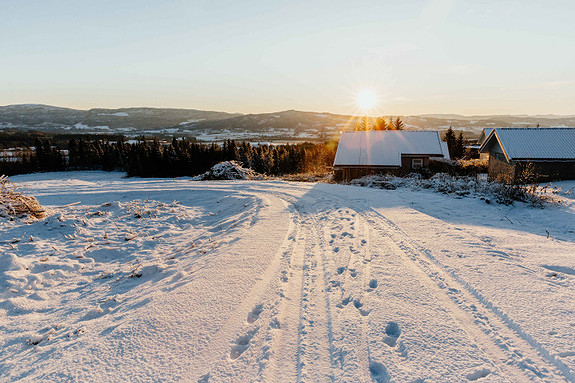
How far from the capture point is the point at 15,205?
8.16 m

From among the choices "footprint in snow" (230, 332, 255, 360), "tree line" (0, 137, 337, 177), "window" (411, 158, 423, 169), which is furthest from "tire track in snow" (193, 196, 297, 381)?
"tree line" (0, 137, 337, 177)

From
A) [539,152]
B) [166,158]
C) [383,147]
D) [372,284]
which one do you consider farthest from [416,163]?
[166,158]

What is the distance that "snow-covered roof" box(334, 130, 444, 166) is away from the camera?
2753 cm

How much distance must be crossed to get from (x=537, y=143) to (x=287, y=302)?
25918 millimetres

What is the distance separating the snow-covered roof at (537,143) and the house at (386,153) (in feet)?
19.9

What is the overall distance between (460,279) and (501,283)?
1.98 feet

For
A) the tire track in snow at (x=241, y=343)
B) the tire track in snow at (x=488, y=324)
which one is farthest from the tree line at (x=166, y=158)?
the tire track in snow at (x=241, y=343)

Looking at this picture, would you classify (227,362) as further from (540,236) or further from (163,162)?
(163,162)

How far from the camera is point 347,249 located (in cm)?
646

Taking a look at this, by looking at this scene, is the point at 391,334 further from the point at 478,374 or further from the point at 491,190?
the point at 491,190

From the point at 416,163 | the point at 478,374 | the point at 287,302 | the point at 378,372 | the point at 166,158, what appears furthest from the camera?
the point at 166,158

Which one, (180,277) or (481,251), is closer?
(180,277)

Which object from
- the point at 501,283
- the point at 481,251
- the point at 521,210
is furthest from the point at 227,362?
the point at 521,210

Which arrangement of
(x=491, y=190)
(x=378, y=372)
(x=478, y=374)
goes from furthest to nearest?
(x=491, y=190) < (x=378, y=372) < (x=478, y=374)
